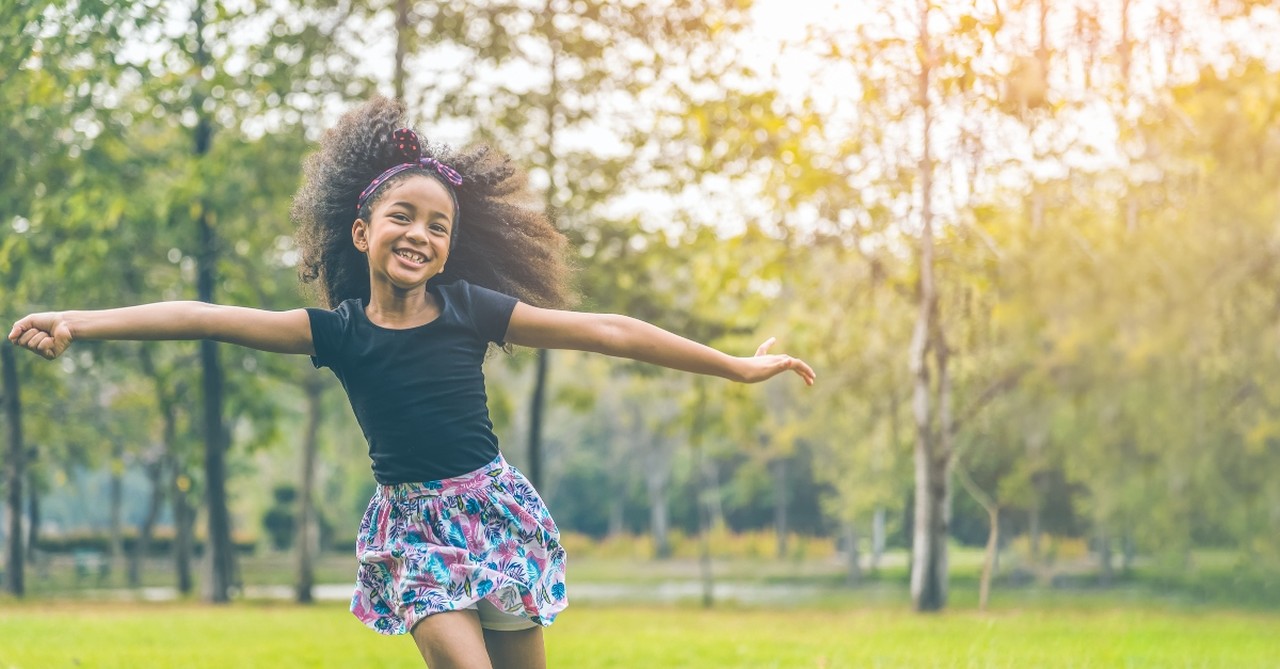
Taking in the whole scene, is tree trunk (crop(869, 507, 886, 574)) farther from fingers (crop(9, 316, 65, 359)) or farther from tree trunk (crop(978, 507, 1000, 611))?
fingers (crop(9, 316, 65, 359))

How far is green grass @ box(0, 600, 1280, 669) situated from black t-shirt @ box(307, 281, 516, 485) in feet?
16.8

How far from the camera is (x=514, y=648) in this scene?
361 cm

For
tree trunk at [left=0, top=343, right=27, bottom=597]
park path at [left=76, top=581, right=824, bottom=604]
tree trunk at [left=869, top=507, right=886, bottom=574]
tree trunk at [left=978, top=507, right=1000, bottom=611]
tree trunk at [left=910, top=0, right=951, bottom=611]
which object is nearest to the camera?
tree trunk at [left=978, top=507, right=1000, bottom=611]

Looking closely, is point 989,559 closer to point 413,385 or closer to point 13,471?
point 413,385

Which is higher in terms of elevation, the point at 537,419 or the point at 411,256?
the point at 411,256

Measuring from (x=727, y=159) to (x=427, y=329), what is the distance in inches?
542

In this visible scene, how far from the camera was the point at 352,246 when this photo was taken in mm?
4027

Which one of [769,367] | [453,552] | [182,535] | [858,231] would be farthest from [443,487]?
[182,535]

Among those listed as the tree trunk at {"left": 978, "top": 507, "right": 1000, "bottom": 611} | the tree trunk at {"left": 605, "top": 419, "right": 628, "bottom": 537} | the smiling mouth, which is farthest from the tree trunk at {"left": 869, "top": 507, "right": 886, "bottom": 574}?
the smiling mouth

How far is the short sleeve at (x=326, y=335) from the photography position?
355cm

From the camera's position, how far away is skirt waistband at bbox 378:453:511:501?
3.54 metres

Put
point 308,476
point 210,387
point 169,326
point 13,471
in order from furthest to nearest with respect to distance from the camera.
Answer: point 308,476, point 13,471, point 210,387, point 169,326

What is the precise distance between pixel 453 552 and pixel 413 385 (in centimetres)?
43

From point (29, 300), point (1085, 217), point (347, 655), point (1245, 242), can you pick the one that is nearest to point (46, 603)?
Answer: point (29, 300)
